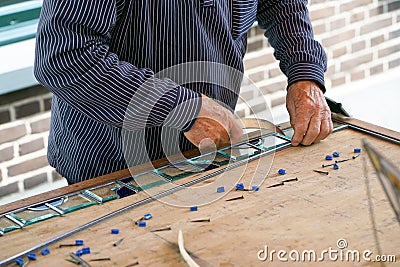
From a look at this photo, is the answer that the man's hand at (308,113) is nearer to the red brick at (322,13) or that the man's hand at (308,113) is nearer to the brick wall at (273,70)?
the brick wall at (273,70)

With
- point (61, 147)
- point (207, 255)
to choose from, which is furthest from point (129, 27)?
point (207, 255)

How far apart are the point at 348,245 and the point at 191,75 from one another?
2.16 feet

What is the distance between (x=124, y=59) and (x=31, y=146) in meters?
1.22

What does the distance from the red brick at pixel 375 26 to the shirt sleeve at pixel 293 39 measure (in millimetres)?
1767

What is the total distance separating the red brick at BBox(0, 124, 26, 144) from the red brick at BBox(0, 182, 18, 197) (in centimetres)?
17

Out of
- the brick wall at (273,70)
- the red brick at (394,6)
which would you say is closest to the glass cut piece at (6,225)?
the brick wall at (273,70)

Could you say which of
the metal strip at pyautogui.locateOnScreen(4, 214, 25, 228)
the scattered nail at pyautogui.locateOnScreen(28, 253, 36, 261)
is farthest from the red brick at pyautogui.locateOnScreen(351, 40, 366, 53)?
the scattered nail at pyautogui.locateOnScreen(28, 253, 36, 261)

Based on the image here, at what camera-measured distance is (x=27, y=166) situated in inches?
113

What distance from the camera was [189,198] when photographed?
1.53 meters

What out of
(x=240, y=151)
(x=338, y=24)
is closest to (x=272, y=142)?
(x=240, y=151)

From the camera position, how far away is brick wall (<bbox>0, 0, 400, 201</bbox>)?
2801 mm

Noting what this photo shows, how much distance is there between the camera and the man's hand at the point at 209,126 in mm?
1721

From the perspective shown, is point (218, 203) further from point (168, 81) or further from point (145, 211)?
point (168, 81)

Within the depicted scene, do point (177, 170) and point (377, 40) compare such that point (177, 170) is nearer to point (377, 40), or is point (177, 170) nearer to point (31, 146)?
point (31, 146)
